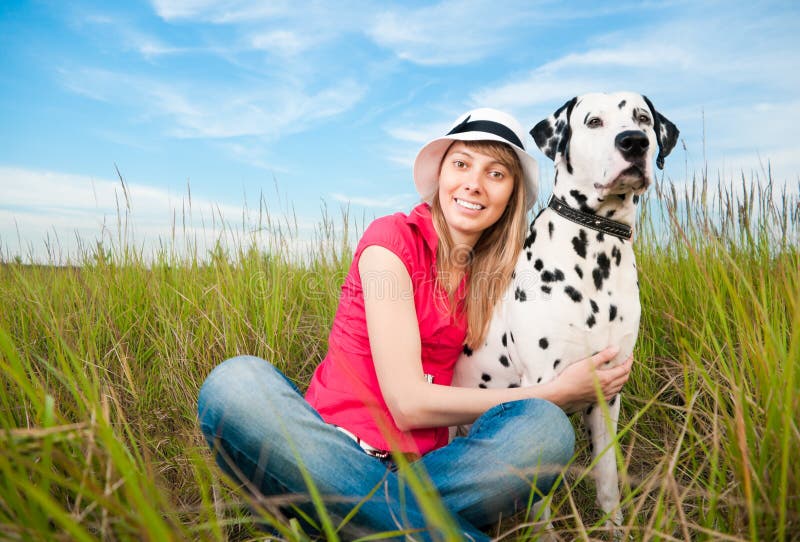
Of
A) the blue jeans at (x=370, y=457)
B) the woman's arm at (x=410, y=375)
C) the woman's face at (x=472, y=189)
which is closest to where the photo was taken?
the blue jeans at (x=370, y=457)

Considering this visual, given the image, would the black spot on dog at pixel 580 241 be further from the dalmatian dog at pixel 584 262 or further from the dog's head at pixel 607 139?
the dog's head at pixel 607 139

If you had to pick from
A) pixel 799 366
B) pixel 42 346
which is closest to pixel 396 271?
pixel 799 366

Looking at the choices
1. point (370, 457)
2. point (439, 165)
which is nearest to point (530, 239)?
point (439, 165)

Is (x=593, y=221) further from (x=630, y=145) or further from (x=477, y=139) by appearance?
(x=477, y=139)

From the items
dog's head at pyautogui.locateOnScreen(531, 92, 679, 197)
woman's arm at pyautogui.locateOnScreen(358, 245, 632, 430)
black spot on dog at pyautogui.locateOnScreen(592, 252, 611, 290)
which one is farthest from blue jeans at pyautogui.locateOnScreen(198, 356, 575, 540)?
dog's head at pyautogui.locateOnScreen(531, 92, 679, 197)

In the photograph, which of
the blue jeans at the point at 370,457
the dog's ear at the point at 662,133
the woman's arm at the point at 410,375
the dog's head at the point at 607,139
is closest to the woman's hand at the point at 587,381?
the woman's arm at the point at 410,375

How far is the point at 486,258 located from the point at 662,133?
106 cm

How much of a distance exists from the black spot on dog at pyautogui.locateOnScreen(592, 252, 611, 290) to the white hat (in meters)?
0.52

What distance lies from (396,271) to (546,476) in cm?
104

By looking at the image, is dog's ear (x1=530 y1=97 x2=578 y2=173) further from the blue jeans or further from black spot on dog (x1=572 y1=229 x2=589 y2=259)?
the blue jeans

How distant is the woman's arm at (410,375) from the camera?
225cm

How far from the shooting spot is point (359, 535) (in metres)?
2.06

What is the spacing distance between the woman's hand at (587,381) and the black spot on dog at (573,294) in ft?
0.84

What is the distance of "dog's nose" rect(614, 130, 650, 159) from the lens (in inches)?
90.9
